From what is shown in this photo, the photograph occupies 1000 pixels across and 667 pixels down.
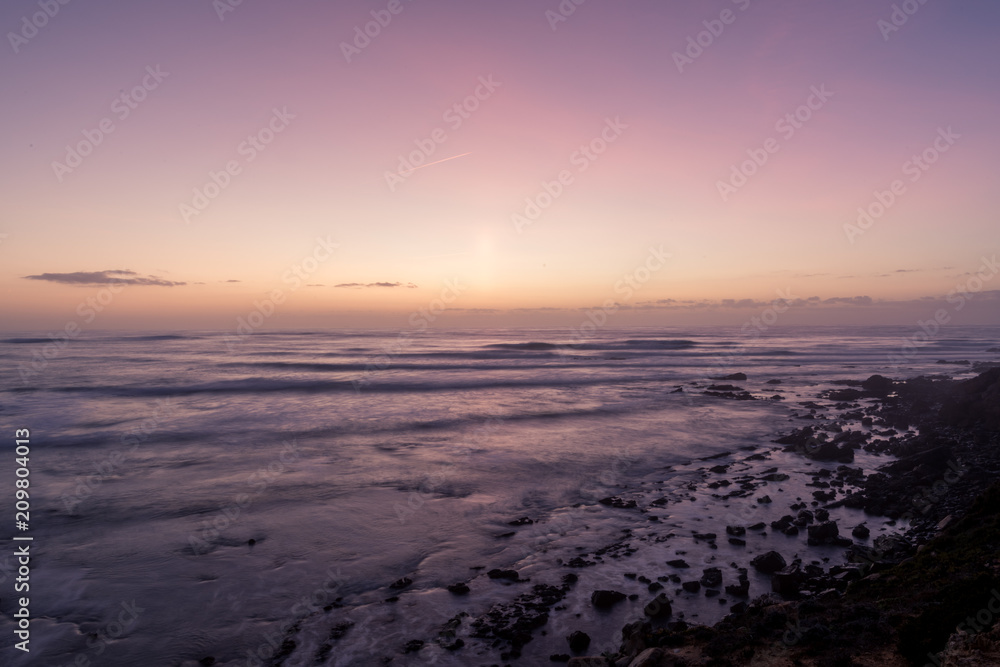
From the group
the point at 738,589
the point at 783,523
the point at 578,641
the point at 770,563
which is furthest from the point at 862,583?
the point at 783,523

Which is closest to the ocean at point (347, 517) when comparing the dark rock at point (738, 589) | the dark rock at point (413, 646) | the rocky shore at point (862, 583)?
the dark rock at point (413, 646)

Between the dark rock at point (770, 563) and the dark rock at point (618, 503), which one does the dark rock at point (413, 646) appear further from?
the dark rock at point (618, 503)

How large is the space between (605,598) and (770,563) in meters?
3.32

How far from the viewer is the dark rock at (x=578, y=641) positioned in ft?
22.9

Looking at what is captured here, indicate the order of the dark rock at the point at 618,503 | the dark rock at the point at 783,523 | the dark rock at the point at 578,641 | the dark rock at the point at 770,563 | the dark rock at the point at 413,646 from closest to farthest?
the dark rock at the point at 578,641
the dark rock at the point at 413,646
the dark rock at the point at 770,563
the dark rock at the point at 783,523
the dark rock at the point at 618,503

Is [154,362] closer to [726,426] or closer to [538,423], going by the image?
[538,423]

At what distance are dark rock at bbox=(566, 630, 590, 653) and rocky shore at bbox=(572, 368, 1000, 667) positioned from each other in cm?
1

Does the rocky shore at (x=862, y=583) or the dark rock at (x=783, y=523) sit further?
the dark rock at (x=783, y=523)

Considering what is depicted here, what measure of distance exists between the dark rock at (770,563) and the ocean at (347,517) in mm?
630

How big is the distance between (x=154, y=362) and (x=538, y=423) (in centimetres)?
5191

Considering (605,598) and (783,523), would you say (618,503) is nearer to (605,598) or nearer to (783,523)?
(783,523)

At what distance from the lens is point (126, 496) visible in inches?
557

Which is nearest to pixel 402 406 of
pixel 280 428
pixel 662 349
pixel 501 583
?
pixel 280 428

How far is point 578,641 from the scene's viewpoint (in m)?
7.04
